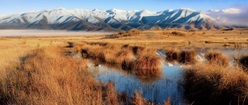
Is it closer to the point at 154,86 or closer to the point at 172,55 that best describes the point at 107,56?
the point at 172,55

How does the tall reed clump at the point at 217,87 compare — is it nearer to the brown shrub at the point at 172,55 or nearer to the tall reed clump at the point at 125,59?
the tall reed clump at the point at 125,59

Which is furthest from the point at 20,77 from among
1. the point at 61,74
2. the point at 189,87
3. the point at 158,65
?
the point at 158,65

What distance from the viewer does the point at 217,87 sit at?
8.70 meters

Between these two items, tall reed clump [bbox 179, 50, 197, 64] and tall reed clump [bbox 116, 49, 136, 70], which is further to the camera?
tall reed clump [bbox 179, 50, 197, 64]

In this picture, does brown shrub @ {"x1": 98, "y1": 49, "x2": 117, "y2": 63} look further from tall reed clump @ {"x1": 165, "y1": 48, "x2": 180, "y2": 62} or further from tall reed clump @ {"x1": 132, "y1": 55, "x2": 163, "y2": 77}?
tall reed clump @ {"x1": 165, "y1": 48, "x2": 180, "y2": 62}

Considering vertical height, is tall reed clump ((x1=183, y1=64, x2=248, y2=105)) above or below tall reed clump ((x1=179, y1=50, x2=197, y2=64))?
above

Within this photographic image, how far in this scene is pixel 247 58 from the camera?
15.6 meters

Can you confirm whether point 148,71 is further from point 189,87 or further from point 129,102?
point 129,102

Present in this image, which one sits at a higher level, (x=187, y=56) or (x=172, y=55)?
(x=187, y=56)

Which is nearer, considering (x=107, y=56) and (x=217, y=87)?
(x=217, y=87)

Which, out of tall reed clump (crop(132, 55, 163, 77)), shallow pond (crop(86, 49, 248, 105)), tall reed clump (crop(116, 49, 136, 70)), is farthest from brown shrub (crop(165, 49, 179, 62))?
shallow pond (crop(86, 49, 248, 105))

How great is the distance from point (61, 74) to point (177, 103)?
425 centimetres

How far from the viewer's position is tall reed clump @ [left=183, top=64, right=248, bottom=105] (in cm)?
804

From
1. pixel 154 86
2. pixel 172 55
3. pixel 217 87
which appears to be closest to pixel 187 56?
pixel 172 55
